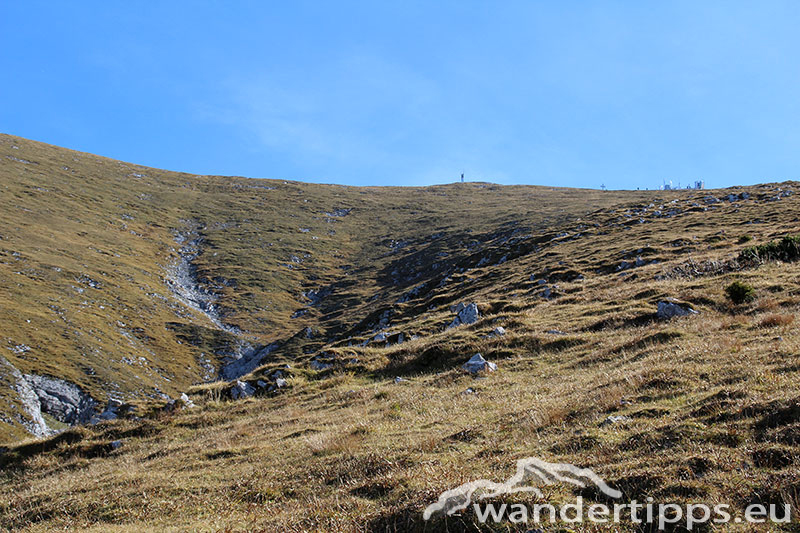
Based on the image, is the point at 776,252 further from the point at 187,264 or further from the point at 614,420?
the point at 187,264

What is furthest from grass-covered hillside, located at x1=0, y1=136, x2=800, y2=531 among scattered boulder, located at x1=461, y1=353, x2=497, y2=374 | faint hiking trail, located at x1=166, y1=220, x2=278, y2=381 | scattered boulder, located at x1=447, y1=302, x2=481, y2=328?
scattered boulder, located at x1=447, y1=302, x2=481, y2=328

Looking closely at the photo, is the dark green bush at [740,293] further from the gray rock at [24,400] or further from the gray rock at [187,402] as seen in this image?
the gray rock at [24,400]

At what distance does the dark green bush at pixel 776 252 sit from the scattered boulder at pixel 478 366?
20.8 meters

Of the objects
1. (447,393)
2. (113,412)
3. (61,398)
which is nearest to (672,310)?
(447,393)

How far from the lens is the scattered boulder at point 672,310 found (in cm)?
1939

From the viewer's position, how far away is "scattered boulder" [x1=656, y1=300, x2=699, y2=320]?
63.6ft

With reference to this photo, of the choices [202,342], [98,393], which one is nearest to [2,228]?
[202,342]

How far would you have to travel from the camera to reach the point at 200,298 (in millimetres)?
90375

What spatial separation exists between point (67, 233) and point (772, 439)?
11627 centimetres

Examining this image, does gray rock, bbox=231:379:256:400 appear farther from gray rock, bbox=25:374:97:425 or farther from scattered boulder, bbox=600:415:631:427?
gray rock, bbox=25:374:97:425

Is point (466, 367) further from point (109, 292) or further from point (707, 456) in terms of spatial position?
point (109, 292)

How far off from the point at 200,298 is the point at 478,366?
8397 cm

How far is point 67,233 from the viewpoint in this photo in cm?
9569

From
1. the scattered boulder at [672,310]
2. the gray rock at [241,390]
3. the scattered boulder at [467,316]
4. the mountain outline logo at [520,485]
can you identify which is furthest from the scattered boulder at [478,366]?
the scattered boulder at [467,316]
